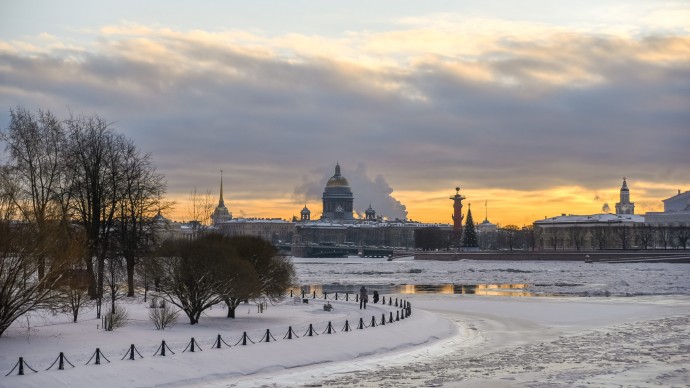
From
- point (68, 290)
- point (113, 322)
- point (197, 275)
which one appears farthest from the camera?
point (197, 275)

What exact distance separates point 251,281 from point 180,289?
122 inches

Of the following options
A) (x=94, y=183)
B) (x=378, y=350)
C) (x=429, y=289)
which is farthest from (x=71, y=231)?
(x=429, y=289)

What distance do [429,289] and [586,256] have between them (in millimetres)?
80216

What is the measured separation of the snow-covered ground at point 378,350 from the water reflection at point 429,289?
70.8 ft

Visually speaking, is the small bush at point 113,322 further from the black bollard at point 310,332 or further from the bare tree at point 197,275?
the black bollard at point 310,332

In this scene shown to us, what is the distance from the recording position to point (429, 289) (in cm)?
8394

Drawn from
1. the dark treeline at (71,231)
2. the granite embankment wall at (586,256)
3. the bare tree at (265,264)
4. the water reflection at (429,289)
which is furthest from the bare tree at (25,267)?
the granite embankment wall at (586,256)

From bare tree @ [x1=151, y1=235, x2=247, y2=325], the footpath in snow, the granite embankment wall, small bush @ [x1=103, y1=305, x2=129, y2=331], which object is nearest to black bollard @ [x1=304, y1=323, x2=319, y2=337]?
the footpath in snow

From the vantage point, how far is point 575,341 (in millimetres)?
39281

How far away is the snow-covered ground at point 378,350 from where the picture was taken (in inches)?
1107

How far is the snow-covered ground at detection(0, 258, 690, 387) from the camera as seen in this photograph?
28109 millimetres

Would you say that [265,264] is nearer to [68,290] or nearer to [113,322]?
[113,322]

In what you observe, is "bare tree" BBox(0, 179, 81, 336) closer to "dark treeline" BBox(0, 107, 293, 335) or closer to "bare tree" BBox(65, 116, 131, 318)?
"dark treeline" BBox(0, 107, 293, 335)

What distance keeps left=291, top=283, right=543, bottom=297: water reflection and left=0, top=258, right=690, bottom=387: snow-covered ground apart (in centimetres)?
2158
